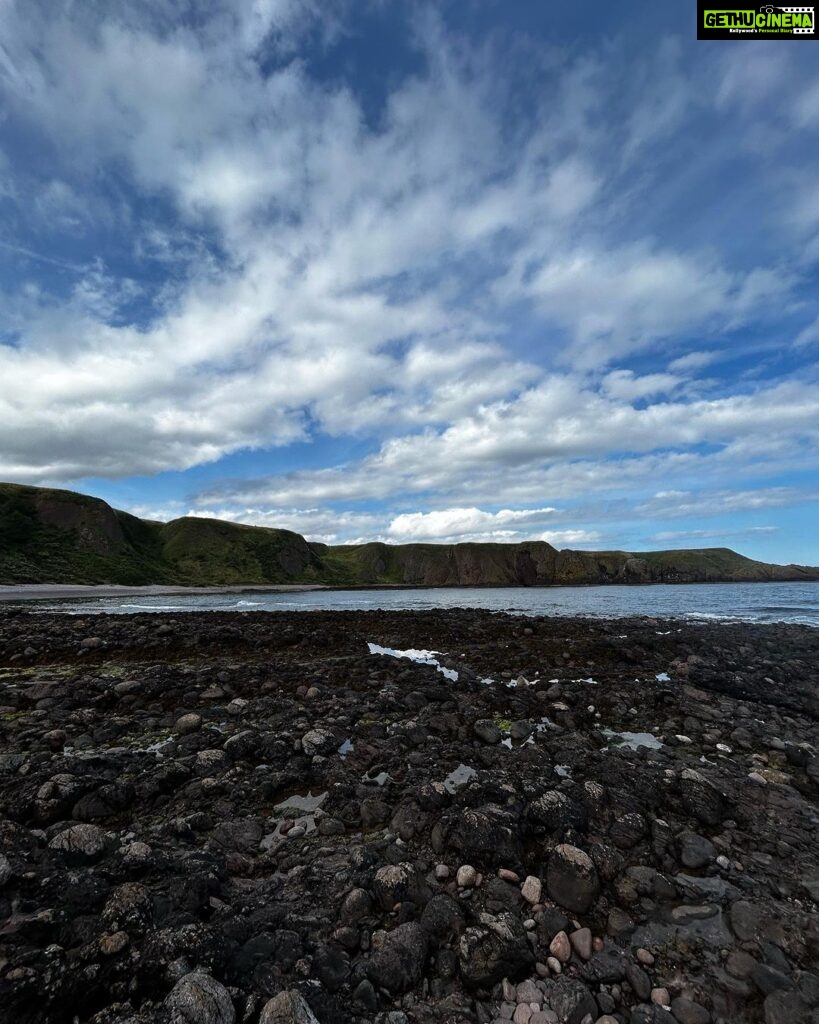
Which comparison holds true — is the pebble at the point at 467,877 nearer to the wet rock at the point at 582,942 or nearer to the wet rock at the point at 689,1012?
the wet rock at the point at 582,942

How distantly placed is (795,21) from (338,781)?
26.6 meters

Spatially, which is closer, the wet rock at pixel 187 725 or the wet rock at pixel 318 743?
the wet rock at pixel 318 743

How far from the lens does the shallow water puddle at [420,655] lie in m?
18.3

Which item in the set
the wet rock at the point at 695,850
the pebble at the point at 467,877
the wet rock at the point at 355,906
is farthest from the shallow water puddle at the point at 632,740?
the wet rock at the point at 355,906

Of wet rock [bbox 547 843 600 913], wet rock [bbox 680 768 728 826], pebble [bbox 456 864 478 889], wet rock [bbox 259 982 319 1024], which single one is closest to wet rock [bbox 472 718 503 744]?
wet rock [bbox 680 768 728 826]

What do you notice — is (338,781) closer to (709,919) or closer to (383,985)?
(383,985)

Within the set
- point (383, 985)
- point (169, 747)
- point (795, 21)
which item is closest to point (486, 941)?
point (383, 985)

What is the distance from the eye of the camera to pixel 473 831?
6.25 metres

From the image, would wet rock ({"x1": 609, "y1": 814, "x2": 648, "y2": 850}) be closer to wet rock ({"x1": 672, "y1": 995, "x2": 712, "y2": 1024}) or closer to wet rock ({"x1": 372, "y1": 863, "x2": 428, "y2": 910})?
wet rock ({"x1": 672, "y1": 995, "x2": 712, "y2": 1024})

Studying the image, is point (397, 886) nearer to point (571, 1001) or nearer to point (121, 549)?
point (571, 1001)

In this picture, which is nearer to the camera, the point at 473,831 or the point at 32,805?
the point at 473,831

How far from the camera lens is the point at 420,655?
23.3 m

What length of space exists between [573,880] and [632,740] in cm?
659

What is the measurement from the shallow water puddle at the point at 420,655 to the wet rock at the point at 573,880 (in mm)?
10853
